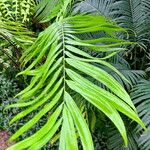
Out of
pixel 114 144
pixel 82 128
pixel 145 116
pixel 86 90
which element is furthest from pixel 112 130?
pixel 82 128

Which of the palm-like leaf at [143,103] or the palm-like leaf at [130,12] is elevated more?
the palm-like leaf at [130,12]

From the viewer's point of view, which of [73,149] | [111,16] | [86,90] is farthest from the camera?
[111,16]

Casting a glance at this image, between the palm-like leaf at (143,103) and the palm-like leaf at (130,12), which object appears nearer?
the palm-like leaf at (143,103)

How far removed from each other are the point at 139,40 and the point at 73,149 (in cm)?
161

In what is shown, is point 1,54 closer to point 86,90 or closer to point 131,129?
point 131,129

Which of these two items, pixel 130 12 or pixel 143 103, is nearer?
pixel 143 103

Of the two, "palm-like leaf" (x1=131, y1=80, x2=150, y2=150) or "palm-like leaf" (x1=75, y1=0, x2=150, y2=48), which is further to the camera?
"palm-like leaf" (x1=75, y1=0, x2=150, y2=48)

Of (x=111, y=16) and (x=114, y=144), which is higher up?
(x=111, y=16)

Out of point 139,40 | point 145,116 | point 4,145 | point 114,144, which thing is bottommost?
point 4,145

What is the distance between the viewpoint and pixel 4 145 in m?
2.69

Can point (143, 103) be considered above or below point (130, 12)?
below

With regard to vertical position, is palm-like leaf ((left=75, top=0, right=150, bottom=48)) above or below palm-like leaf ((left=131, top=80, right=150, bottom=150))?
above

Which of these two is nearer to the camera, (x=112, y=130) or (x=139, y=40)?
(x=112, y=130)

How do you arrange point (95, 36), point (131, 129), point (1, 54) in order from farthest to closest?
point (1, 54)
point (95, 36)
point (131, 129)
